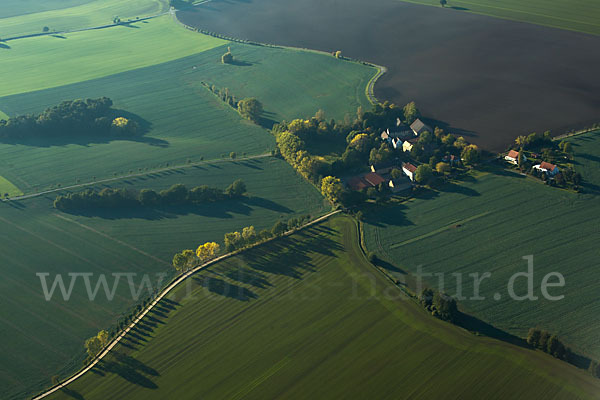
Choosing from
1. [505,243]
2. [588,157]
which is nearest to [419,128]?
[588,157]

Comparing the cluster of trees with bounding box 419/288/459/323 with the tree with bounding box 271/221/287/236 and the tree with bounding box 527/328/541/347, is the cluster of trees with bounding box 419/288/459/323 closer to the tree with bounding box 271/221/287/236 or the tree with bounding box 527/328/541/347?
the tree with bounding box 527/328/541/347


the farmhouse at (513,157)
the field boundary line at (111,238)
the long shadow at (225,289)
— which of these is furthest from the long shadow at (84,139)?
the farmhouse at (513,157)

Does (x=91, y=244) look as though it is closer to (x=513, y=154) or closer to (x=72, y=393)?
(x=72, y=393)

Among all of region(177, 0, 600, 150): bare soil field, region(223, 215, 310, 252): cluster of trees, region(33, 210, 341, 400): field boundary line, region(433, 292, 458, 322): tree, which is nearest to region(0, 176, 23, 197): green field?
region(33, 210, 341, 400): field boundary line

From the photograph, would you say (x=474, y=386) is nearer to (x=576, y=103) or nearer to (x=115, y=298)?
(x=115, y=298)

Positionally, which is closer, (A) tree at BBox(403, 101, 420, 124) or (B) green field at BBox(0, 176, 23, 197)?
(B) green field at BBox(0, 176, 23, 197)
